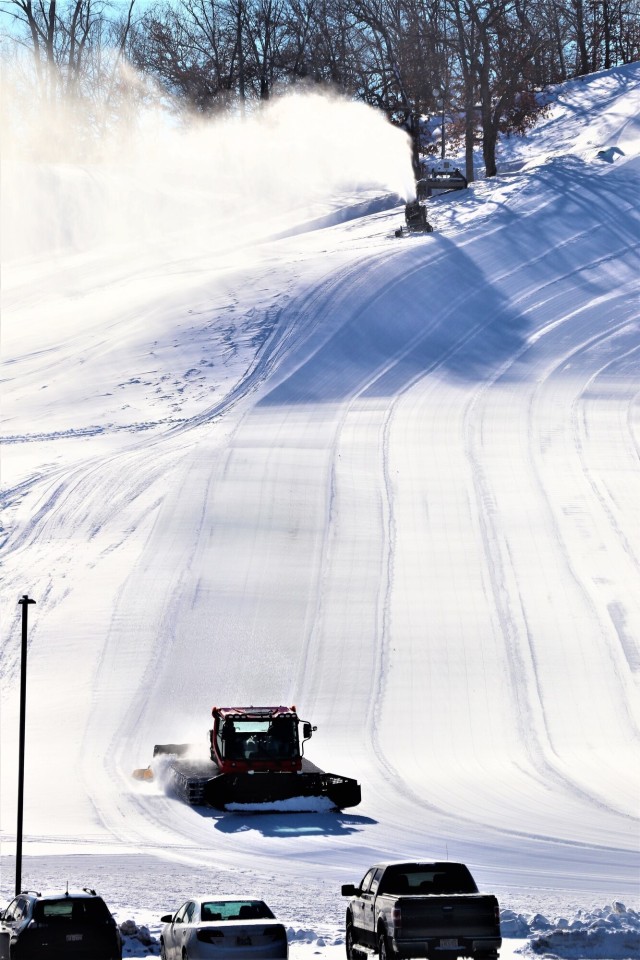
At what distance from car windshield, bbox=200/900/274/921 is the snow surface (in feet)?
4.79

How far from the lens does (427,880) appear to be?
420 inches

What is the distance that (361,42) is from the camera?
84312mm

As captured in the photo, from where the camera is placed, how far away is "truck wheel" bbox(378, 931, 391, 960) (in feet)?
33.9

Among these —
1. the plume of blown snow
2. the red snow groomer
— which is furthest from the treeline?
the red snow groomer

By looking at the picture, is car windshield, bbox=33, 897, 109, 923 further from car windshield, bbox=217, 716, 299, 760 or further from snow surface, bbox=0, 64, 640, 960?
car windshield, bbox=217, 716, 299, 760

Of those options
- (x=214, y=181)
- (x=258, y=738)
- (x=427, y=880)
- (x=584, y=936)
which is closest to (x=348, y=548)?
(x=258, y=738)

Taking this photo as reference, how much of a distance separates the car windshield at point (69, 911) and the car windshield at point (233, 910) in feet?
2.45

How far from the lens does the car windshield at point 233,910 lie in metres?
10.3

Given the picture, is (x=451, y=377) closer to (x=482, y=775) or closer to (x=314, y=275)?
(x=314, y=275)

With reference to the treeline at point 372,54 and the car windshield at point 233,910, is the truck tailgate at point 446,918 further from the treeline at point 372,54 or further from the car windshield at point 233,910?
the treeline at point 372,54

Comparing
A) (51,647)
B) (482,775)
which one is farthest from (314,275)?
(482,775)

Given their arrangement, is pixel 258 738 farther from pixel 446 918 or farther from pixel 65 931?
pixel 446 918

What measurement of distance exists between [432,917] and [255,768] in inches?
336

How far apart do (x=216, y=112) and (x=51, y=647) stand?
62106 mm
